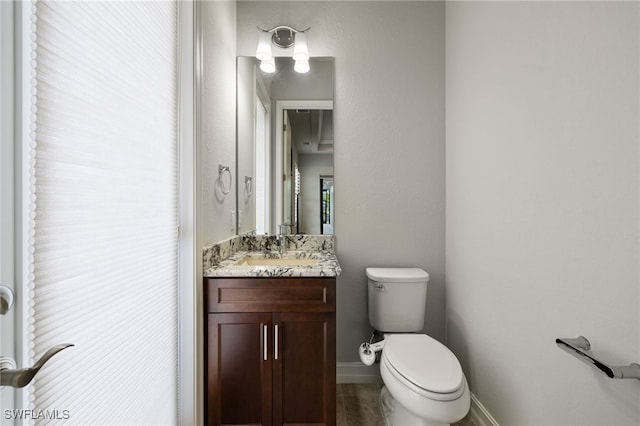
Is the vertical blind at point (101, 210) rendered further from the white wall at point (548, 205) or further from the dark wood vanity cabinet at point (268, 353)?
the white wall at point (548, 205)

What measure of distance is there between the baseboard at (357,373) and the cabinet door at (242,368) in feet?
2.58

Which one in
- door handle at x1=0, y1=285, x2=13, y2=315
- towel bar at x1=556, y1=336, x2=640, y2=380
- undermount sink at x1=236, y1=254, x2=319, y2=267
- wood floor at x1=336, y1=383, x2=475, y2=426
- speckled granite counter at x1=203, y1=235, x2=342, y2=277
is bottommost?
wood floor at x1=336, y1=383, x2=475, y2=426

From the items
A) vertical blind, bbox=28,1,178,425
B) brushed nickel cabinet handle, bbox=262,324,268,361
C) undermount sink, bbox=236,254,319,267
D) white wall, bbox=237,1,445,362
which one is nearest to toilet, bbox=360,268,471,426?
white wall, bbox=237,1,445,362

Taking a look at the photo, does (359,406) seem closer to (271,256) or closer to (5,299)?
(271,256)

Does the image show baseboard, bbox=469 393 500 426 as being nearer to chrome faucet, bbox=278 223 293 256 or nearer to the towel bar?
the towel bar

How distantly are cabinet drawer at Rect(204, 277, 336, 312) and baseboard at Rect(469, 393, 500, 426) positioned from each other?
1.02 meters

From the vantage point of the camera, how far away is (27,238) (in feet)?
1.97

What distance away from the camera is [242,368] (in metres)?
1.38

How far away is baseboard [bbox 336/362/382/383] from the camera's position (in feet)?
6.66

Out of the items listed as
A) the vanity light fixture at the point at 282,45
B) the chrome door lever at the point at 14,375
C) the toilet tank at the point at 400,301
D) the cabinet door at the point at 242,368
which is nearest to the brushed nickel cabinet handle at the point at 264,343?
the cabinet door at the point at 242,368

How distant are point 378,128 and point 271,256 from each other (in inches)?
45.6

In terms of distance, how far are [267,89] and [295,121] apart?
298mm

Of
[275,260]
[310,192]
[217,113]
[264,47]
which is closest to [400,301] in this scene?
[275,260]

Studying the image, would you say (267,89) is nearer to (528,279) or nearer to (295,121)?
(295,121)
